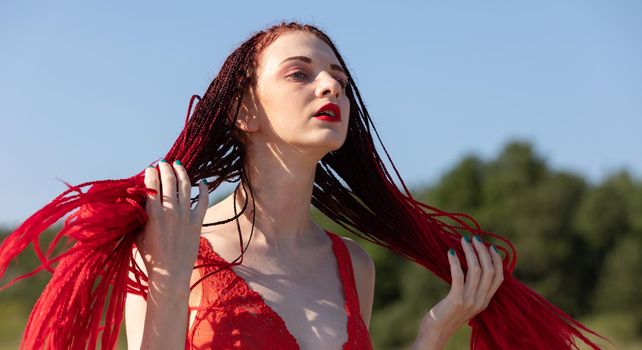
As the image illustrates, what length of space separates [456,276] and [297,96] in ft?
2.82

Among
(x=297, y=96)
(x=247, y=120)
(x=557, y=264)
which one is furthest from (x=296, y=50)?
(x=557, y=264)

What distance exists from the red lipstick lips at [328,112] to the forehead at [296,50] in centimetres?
20

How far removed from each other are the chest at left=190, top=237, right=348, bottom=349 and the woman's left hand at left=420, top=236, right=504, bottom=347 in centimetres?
35

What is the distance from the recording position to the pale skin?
3.40 m

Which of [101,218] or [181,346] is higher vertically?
[101,218]

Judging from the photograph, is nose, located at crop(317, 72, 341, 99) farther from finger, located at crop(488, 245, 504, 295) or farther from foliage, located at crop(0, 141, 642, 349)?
foliage, located at crop(0, 141, 642, 349)

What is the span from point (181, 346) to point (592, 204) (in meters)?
25.8

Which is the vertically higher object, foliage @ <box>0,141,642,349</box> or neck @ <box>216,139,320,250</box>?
foliage @ <box>0,141,642,349</box>

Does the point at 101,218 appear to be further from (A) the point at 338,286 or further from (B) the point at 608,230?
(B) the point at 608,230

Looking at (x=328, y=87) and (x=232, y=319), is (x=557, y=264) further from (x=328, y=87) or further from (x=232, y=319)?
(x=232, y=319)

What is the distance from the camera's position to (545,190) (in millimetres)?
29250

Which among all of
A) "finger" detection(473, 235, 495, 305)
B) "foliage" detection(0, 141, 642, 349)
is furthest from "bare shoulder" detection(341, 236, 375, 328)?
"foliage" detection(0, 141, 642, 349)

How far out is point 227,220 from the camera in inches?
135

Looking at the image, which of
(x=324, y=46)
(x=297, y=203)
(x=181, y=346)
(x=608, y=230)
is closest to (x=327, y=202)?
(x=297, y=203)
